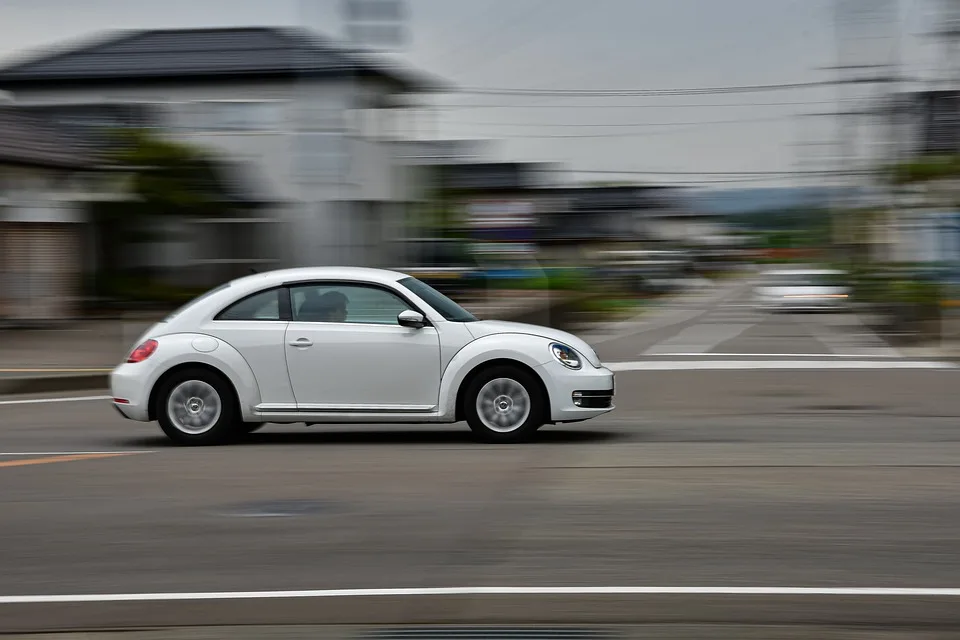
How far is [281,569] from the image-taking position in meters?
6.21

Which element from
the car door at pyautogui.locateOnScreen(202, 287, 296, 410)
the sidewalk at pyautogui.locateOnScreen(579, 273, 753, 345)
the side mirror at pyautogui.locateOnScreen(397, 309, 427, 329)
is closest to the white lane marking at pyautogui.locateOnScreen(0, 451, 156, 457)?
the car door at pyautogui.locateOnScreen(202, 287, 296, 410)

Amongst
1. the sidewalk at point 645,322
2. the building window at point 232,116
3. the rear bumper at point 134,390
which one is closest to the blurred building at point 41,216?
the building window at point 232,116

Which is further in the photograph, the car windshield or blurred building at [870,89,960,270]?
blurred building at [870,89,960,270]

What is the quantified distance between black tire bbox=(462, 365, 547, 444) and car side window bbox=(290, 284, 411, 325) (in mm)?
817

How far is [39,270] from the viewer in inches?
1261

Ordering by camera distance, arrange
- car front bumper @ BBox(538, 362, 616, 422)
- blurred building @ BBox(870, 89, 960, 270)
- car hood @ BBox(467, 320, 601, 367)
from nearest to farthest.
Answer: car front bumper @ BBox(538, 362, 616, 422) < car hood @ BBox(467, 320, 601, 367) < blurred building @ BBox(870, 89, 960, 270)

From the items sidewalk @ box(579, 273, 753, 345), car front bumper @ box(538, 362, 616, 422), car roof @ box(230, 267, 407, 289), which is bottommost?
sidewalk @ box(579, 273, 753, 345)

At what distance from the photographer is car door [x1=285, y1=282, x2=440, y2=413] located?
1073cm

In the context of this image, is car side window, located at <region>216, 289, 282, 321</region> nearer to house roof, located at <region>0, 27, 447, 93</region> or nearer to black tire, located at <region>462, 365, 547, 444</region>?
black tire, located at <region>462, 365, 547, 444</region>

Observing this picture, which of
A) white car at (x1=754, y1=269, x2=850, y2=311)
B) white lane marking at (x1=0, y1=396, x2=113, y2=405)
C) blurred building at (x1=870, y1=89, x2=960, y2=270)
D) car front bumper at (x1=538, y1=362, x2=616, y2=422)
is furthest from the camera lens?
white car at (x1=754, y1=269, x2=850, y2=311)

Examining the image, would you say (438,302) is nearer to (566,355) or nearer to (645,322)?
(566,355)

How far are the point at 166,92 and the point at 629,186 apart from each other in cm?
9803

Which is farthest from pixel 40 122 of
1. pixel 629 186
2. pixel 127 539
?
pixel 629 186

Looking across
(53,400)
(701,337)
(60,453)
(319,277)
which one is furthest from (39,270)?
(319,277)
